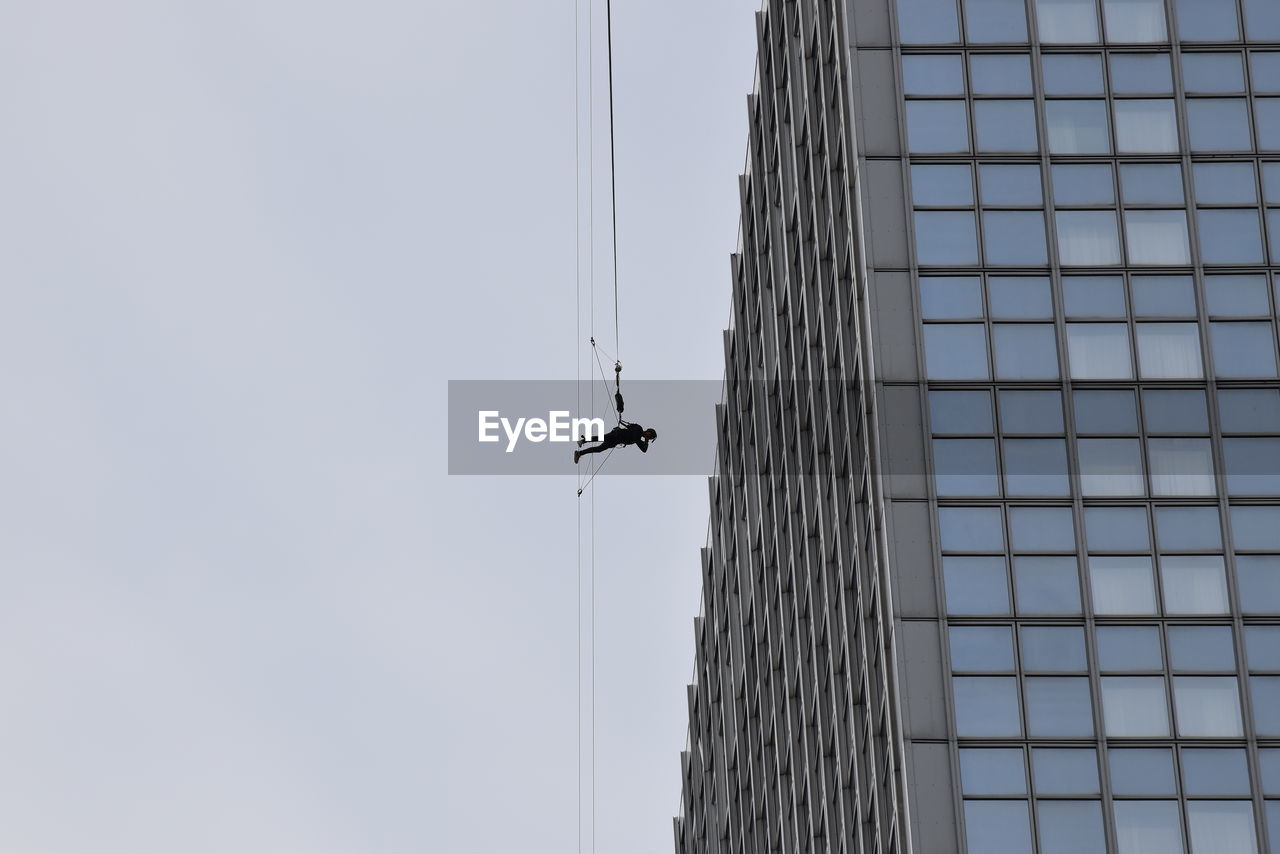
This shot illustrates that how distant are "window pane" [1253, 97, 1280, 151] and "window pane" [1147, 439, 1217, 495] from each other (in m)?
8.82

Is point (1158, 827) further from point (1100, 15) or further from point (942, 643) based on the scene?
point (1100, 15)

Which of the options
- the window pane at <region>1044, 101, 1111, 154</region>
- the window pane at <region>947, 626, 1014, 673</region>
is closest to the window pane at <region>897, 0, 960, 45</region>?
the window pane at <region>1044, 101, 1111, 154</region>

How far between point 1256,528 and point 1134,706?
5891 mm

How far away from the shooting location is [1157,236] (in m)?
72.2

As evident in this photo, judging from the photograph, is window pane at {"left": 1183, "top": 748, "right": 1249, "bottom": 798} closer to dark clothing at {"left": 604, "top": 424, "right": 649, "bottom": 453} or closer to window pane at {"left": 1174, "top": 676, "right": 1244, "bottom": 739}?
window pane at {"left": 1174, "top": 676, "right": 1244, "bottom": 739}

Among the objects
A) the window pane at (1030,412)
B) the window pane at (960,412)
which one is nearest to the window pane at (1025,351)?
the window pane at (1030,412)

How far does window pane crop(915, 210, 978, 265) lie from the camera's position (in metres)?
71.8

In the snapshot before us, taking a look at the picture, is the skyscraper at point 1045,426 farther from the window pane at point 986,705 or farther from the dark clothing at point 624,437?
the dark clothing at point 624,437

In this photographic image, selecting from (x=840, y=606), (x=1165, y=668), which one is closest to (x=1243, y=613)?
(x=1165, y=668)

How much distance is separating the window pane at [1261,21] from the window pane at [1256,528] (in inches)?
545

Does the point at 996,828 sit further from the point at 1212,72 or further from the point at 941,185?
the point at 1212,72

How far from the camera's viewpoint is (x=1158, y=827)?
6425 centimetres

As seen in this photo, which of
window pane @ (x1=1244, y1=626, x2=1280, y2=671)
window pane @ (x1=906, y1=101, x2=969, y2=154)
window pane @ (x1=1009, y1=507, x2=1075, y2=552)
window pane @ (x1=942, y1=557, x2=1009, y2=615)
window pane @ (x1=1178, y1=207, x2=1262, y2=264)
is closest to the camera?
window pane @ (x1=1244, y1=626, x2=1280, y2=671)

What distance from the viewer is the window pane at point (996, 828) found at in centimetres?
6397
